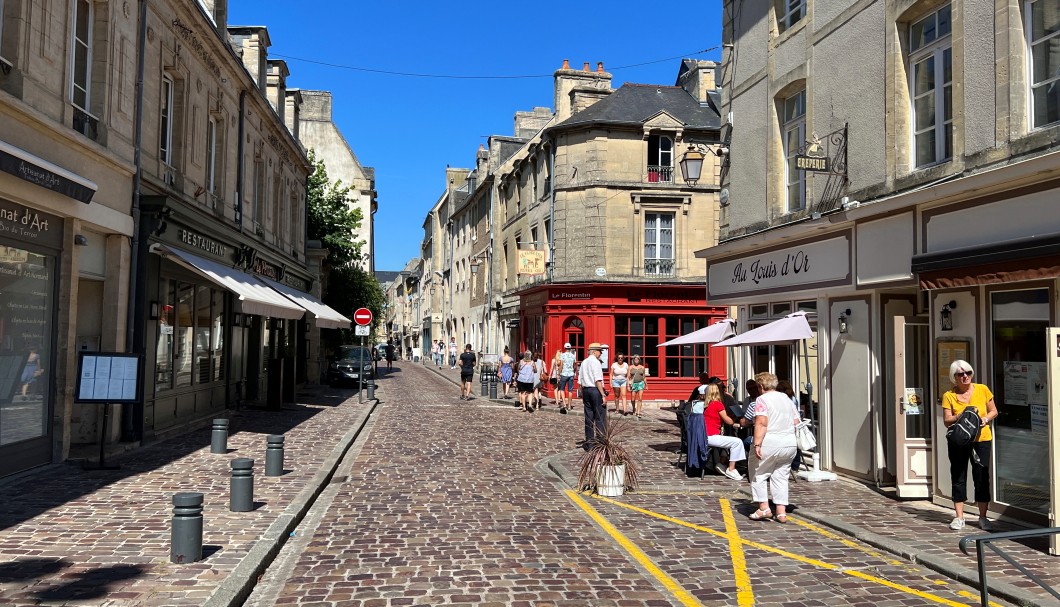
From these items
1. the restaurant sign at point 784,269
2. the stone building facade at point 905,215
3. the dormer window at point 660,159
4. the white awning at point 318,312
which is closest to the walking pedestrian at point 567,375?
the white awning at point 318,312

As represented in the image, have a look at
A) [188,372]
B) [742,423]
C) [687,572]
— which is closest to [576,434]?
[742,423]

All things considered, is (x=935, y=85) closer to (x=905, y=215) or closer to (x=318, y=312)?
(x=905, y=215)

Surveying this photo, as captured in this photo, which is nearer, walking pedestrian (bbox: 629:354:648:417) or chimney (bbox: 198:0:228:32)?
chimney (bbox: 198:0:228:32)

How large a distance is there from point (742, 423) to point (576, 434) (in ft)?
19.9

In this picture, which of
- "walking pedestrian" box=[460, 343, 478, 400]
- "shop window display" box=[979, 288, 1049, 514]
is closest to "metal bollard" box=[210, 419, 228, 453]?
"shop window display" box=[979, 288, 1049, 514]

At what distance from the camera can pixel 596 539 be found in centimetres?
689

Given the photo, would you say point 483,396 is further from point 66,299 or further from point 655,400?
point 66,299

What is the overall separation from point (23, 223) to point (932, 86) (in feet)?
34.0

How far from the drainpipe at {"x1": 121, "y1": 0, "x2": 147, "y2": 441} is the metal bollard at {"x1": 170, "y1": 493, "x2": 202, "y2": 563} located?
629cm

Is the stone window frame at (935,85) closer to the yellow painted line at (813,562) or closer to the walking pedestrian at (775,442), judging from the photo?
the walking pedestrian at (775,442)

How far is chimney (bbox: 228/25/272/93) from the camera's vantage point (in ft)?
65.6

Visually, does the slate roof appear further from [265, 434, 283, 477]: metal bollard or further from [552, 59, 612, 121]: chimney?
[265, 434, 283, 477]: metal bollard

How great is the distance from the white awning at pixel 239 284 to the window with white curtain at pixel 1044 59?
10.7 metres

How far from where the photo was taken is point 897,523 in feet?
24.7
